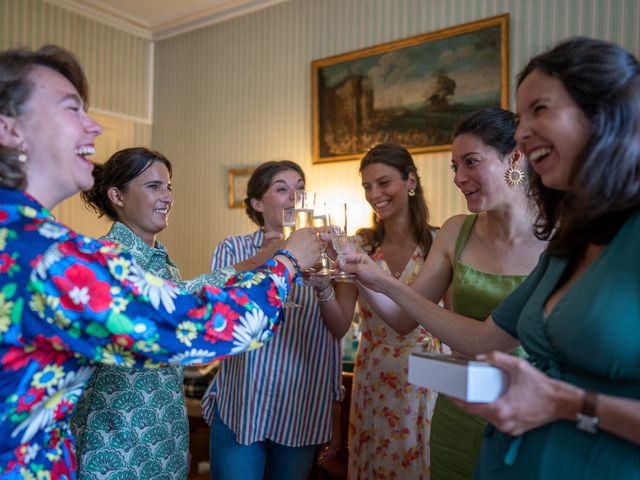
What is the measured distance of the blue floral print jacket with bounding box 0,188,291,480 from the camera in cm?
105

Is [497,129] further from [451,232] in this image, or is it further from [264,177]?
[264,177]

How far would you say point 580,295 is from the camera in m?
1.06

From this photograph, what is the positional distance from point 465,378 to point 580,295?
0.98 ft

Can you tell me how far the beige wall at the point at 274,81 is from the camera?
391 cm

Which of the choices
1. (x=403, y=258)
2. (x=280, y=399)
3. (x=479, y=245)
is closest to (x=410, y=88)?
(x=403, y=258)

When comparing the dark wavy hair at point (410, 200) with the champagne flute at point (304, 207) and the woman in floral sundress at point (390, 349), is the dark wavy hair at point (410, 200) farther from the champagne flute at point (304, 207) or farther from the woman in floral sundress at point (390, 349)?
the champagne flute at point (304, 207)

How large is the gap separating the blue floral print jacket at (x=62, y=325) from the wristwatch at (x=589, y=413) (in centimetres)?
68

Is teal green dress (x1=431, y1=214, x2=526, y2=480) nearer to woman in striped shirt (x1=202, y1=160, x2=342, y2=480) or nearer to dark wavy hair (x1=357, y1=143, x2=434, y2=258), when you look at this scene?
woman in striped shirt (x1=202, y1=160, x2=342, y2=480)

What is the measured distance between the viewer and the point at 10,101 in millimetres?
1140

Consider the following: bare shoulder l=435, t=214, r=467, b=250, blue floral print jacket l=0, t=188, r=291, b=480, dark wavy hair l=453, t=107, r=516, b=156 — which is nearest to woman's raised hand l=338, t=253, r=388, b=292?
bare shoulder l=435, t=214, r=467, b=250

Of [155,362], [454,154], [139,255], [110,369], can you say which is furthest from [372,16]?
[155,362]

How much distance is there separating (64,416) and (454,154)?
4.80 ft

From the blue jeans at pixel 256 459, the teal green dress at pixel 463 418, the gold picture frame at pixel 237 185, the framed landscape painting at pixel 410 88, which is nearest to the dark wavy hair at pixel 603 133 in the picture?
the teal green dress at pixel 463 418

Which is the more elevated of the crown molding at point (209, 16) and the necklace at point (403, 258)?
the crown molding at point (209, 16)
